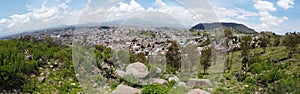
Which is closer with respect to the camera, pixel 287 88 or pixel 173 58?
pixel 287 88

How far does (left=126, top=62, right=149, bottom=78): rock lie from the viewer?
9.41 m

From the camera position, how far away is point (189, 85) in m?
9.04

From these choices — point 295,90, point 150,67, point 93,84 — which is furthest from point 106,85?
point 295,90

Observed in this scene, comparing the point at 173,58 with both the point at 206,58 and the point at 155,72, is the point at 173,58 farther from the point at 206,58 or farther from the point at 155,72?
the point at 155,72

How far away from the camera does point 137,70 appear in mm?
9492

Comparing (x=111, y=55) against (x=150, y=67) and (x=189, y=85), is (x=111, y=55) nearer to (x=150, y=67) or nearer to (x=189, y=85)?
(x=150, y=67)

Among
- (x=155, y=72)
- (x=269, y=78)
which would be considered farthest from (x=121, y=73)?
(x=269, y=78)

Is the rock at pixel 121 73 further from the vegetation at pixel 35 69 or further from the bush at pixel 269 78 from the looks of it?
the bush at pixel 269 78

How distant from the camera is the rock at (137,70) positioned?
941 centimetres

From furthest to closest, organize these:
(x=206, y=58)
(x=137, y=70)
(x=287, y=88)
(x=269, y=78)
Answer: (x=206, y=58) < (x=269, y=78) < (x=137, y=70) < (x=287, y=88)

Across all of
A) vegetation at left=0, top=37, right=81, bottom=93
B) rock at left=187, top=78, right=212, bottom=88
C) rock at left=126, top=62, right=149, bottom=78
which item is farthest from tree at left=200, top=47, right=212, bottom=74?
vegetation at left=0, top=37, right=81, bottom=93

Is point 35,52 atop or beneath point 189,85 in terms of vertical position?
atop

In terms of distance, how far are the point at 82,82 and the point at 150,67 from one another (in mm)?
2820

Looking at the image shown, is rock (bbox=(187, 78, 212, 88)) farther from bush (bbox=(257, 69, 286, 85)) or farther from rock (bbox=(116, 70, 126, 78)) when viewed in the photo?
bush (bbox=(257, 69, 286, 85))
